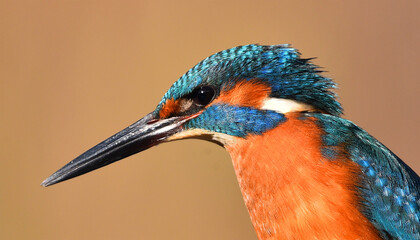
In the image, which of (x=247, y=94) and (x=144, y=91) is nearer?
(x=247, y=94)

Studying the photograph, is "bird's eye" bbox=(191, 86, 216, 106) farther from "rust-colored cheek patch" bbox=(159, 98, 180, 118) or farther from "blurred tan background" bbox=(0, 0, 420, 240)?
"blurred tan background" bbox=(0, 0, 420, 240)

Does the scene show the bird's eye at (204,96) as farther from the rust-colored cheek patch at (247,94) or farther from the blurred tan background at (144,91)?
the blurred tan background at (144,91)

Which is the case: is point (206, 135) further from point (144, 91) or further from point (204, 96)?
point (144, 91)

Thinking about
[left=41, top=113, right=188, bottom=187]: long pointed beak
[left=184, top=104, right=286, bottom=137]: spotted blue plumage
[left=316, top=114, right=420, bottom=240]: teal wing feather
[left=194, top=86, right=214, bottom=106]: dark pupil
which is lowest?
[left=316, top=114, right=420, bottom=240]: teal wing feather

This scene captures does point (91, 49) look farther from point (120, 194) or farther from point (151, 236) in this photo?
point (151, 236)

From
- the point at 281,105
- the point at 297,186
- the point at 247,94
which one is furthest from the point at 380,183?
the point at 247,94

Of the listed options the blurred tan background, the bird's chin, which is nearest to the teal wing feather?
the bird's chin
